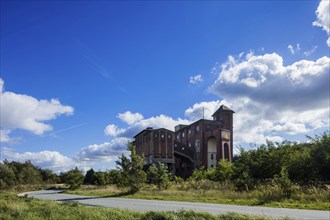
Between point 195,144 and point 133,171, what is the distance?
44.8 metres

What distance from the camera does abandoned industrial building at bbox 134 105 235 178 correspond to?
74.0m

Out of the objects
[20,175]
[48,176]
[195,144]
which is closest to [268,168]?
[195,144]

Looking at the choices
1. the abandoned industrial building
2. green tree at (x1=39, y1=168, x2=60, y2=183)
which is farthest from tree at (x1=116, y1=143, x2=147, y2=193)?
green tree at (x1=39, y1=168, x2=60, y2=183)

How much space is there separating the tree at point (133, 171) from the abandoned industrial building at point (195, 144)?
1363 inches

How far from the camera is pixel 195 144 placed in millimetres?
80188

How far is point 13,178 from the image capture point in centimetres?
7556

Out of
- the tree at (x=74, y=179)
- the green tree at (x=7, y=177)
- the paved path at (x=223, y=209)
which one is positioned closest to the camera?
the paved path at (x=223, y=209)

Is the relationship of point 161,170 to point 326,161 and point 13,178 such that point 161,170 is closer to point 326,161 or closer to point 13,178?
point 326,161

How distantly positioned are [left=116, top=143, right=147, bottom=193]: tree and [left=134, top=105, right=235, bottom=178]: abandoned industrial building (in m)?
34.6

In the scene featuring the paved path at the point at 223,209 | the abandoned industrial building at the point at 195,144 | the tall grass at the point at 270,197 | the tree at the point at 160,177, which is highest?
the abandoned industrial building at the point at 195,144

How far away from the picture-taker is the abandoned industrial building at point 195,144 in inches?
2913

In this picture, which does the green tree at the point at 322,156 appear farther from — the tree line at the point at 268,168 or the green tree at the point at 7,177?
the green tree at the point at 7,177

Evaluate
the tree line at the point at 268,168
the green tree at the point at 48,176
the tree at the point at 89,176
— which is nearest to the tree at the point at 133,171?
the tree line at the point at 268,168

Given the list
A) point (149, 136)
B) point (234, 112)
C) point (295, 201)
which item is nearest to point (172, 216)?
point (295, 201)
